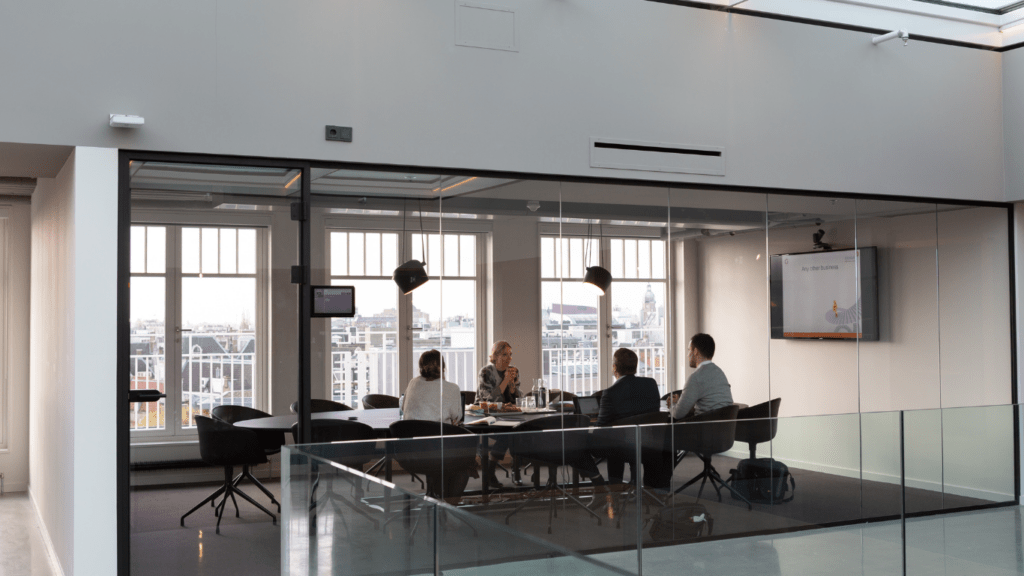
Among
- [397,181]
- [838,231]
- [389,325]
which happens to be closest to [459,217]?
[397,181]

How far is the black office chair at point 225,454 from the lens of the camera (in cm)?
507

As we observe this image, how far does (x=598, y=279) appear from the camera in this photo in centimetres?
599

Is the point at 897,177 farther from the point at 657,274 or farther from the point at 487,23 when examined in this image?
the point at 487,23

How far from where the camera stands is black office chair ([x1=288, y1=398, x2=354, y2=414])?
5.26m

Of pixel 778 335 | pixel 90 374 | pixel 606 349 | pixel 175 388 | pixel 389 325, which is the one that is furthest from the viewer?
pixel 778 335

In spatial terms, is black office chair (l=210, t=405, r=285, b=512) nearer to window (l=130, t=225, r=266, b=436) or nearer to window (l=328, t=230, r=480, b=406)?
window (l=130, t=225, r=266, b=436)

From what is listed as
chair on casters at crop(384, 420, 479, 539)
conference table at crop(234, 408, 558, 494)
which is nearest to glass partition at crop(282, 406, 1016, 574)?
chair on casters at crop(384, 420, 479, 539)

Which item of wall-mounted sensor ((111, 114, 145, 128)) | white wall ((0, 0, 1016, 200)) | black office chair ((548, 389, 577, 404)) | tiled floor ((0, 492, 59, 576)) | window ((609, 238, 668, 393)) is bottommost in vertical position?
tiled floor ((0, 492, 59, 576))

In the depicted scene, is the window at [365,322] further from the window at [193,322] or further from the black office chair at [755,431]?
the black office chair at [755,431]

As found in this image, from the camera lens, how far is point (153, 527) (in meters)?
4.88

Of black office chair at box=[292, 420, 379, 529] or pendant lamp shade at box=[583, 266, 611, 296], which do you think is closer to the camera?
black office chair at box=[292, 420, 379, 529]

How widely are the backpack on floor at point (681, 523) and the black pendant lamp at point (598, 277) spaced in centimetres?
168

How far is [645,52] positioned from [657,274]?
154 centimetres

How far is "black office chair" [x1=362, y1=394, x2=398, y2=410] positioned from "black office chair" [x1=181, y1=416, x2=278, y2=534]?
656 mm
